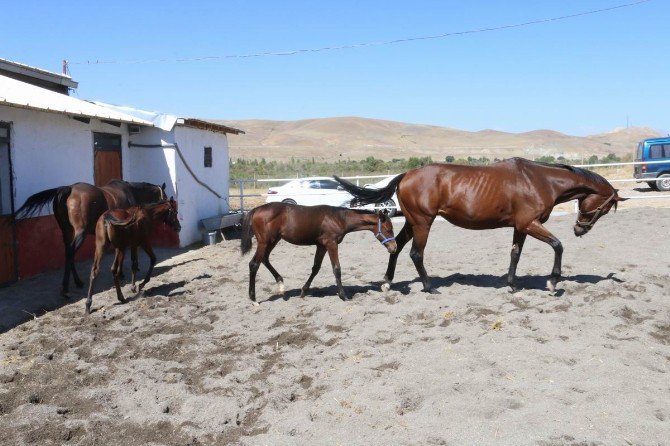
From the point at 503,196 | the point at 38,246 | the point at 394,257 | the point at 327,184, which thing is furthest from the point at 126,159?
the point at 503,196

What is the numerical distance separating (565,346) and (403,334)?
→ 63.7 inches

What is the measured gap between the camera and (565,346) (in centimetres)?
548

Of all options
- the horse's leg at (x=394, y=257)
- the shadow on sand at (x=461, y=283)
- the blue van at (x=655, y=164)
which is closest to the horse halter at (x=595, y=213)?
the shadow on sand at (x=461, y=283)

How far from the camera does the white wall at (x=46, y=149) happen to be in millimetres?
9609

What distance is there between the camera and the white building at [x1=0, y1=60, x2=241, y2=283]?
9461mm

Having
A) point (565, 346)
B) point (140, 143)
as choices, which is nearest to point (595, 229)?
point (565, 346)

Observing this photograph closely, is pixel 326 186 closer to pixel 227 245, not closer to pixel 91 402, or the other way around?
pixel 227 245

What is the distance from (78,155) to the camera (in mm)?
11328

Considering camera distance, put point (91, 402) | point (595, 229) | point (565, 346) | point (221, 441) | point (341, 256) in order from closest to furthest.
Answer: point (221, 441) → point (91, 402) → point (565, 346) → point (341, 256) → point (595, 229)

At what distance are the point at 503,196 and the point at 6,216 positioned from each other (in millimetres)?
7590

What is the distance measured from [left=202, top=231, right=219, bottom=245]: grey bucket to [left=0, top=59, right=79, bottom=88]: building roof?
6342 mm

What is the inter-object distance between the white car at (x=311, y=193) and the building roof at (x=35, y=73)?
22.5 feet

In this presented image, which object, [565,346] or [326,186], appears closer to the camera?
[565,346]

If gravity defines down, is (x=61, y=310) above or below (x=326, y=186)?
below
